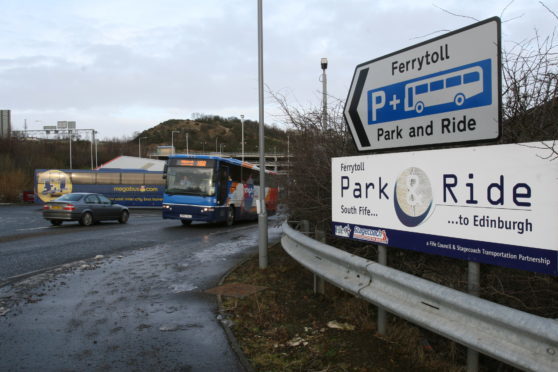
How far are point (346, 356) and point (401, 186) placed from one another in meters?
1.59

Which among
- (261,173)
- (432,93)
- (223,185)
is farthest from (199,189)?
(432,93)

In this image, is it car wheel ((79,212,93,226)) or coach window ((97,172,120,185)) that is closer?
car wheel ((79,212,93,226))

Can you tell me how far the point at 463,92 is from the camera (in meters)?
3.53

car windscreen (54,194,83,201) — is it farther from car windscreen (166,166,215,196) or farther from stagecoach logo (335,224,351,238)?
stagecoach logo (335,224,351,238)

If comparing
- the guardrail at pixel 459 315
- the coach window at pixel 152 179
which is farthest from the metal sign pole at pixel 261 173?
the coach window at pixel 152 179

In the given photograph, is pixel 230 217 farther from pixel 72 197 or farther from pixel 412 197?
pixel 412 197

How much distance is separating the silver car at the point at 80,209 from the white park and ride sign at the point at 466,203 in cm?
1719

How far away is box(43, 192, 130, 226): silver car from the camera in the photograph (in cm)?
1888

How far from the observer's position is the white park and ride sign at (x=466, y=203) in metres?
2.80

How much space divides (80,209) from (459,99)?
1858 cm

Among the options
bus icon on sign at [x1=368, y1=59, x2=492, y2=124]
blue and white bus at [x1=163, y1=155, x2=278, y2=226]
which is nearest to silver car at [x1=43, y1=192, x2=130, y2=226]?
blue and white bus at [x1=163, y1=155, x2=278, y2=226]

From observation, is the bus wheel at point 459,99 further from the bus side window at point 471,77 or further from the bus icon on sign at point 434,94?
the bus side window at point 471,77

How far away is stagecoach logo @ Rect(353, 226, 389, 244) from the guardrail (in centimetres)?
24

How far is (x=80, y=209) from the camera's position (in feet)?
63.0
